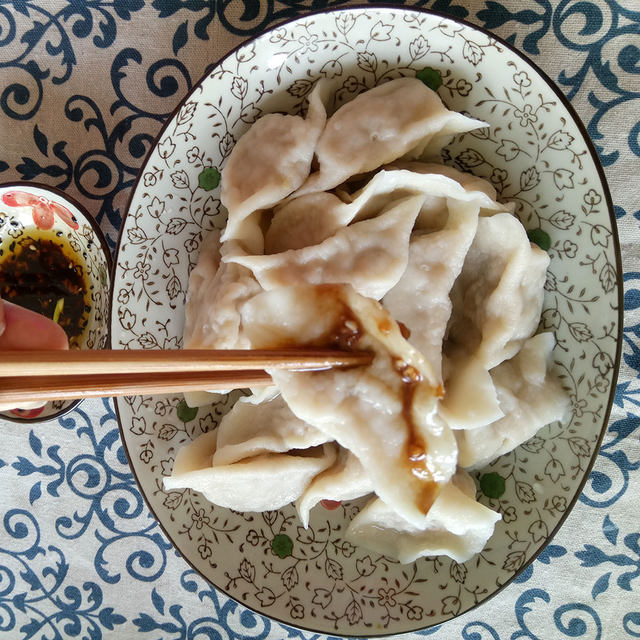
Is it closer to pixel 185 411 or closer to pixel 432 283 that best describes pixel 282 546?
pixel 185 411

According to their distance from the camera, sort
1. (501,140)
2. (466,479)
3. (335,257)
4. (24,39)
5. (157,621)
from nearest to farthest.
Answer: (335,257) < (501,140) < (466,479) < (24,39) < (157,621)

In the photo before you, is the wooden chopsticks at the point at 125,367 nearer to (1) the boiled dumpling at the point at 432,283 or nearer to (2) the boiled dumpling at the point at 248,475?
(1) the boiled dumpling at the point at 432,283

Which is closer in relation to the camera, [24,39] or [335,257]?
[335,257]

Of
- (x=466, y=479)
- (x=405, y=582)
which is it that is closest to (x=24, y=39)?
(x=466, y=479)

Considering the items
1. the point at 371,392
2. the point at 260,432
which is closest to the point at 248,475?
the point at 260,432

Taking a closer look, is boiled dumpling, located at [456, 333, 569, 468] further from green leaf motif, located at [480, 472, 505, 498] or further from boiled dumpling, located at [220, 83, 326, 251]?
boiled dumpling, located at [220, 83, 326, 251]

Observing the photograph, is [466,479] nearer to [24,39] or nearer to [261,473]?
[261,473]
